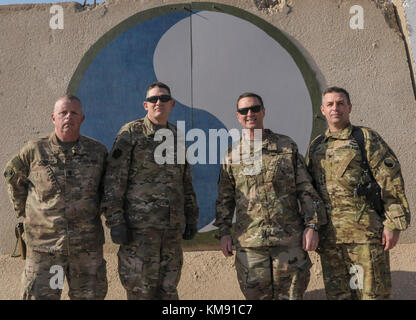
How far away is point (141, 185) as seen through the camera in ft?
8.43

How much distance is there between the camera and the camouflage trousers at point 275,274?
242 cm

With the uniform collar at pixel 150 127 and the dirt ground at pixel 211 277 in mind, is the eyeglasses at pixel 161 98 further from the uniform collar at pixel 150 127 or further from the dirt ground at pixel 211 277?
the dirt ground at pixel 211 277

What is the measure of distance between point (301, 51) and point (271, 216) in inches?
93.0

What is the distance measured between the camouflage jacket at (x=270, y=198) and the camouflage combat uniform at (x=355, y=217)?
15 cm

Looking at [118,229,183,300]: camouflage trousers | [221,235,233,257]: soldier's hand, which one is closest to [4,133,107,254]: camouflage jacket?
[118,229,183,300]: camouflage trousers

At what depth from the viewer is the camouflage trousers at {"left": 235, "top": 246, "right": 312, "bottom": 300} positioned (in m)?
2.42

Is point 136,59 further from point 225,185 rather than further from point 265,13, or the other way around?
point 225,185

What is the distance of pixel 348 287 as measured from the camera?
2.55m

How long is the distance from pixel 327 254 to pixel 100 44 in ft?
10.3

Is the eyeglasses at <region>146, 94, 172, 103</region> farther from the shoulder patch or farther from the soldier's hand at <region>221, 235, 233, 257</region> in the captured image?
the shoulder patch

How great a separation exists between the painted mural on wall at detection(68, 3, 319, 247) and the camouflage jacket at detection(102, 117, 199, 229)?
4.32ft

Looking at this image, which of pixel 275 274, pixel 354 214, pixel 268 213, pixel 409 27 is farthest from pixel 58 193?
pixel 409 27

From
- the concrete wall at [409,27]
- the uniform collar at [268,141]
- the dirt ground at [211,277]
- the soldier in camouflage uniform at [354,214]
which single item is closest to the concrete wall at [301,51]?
the concrete wall at [409,27]

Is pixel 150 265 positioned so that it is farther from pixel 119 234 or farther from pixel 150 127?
pixel 150 127
